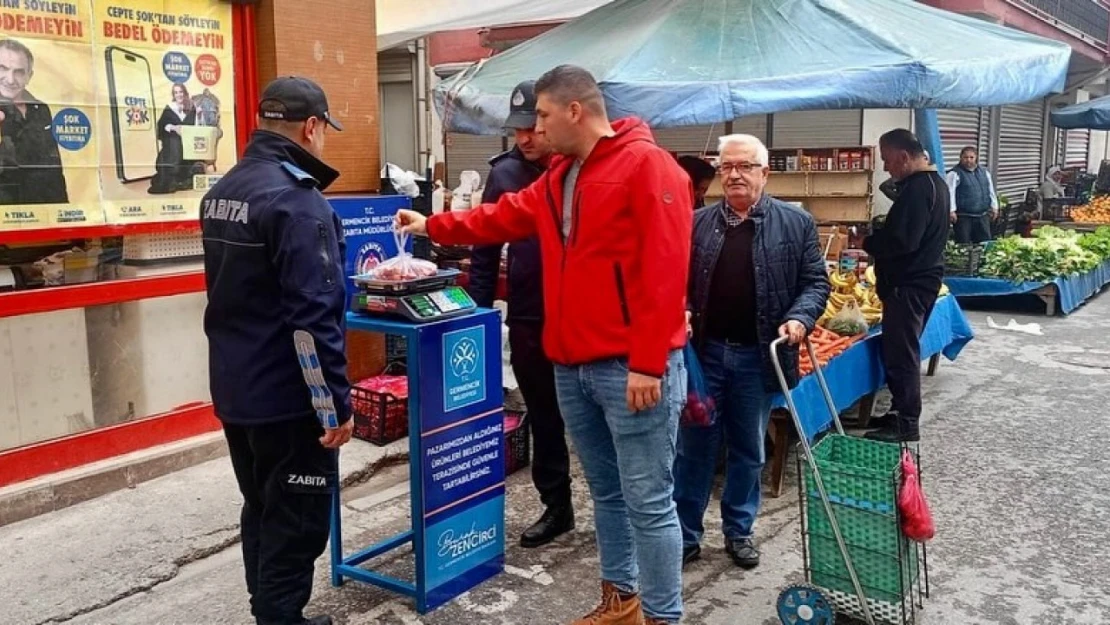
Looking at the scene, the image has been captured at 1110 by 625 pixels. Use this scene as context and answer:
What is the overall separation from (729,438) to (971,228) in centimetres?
1018

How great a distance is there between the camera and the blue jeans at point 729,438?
409cm

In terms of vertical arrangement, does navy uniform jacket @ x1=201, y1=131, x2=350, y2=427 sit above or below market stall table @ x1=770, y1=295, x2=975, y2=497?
above

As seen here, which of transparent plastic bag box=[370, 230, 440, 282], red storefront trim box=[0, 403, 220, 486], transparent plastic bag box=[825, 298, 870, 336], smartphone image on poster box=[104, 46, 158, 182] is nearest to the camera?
transparent plastic bag box=[370, 230, 440, 282]

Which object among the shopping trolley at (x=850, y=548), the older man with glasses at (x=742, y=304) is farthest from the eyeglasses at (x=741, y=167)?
the shopping trolley at (x=850, y=548)

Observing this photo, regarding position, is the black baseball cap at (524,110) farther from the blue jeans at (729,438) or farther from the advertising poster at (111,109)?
the advertising poster at (111,109)

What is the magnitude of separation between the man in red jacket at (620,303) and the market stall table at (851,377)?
1.23 metres

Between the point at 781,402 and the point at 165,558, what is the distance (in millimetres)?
3021

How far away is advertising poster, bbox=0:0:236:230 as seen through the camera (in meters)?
4.52

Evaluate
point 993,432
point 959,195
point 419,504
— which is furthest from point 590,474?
point 959,195

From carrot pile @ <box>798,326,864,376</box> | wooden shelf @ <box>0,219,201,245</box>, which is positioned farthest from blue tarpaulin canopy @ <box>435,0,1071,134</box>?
wooden shelf @ <box>0,219,201,245</box>

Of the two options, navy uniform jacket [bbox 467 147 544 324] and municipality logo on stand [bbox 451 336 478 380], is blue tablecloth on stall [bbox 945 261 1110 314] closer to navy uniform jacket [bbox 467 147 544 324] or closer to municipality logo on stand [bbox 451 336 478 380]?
navy uniform jacket [bbox 467 147 544 324]

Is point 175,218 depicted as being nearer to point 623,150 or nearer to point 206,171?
point 206,171

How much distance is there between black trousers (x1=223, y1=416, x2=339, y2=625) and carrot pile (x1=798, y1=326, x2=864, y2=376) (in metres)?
3.12

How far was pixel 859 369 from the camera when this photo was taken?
6082 millimetres
